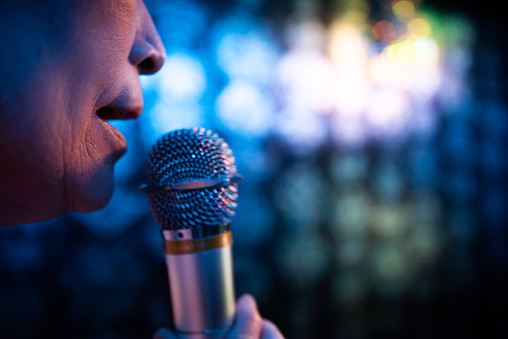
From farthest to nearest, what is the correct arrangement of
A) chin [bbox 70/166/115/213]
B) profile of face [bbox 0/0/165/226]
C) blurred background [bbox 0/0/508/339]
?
blurred background [bbox 0/0/508/339] → chin [bbox 70/166/115/213] → profile of face [bbox 0/0/165/226]

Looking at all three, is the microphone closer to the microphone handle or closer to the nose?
the microphone handle

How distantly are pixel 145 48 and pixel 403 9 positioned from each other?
388 cm

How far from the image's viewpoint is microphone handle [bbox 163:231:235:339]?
651 mm

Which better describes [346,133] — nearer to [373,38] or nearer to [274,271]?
[373,38]

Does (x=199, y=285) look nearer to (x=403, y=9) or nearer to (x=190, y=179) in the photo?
(x=190, y=179)

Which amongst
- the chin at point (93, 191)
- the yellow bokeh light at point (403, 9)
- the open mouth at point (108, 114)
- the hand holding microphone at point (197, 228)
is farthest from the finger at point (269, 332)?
the yellow bokeh light at point (403, 9)

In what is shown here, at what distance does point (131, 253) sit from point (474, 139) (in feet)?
13.1

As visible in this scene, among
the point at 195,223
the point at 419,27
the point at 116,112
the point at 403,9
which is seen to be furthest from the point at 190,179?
the point at 419,27

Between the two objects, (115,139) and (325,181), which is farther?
(325,181)

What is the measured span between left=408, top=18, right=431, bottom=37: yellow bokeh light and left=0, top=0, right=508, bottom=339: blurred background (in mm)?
23

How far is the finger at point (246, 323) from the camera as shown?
0.67 metres

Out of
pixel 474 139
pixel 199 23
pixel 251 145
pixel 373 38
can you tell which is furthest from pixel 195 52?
pixel 474 139

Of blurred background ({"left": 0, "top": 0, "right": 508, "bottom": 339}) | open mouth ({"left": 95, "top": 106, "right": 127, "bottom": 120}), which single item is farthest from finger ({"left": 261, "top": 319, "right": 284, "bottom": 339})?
blurred background ({"left": 0, "top": 0, "right": 508, "bottom": 339})

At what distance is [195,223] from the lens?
0.68 metres
